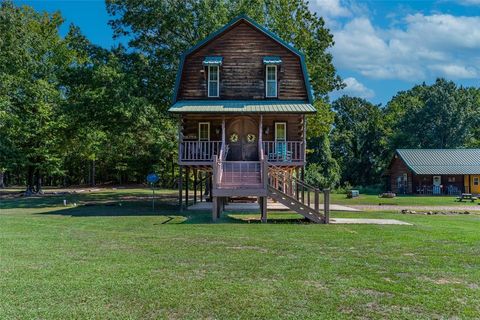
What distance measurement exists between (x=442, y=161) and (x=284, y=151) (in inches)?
1181

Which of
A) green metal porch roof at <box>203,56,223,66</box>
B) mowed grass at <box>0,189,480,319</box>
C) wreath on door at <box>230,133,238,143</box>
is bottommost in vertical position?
mowed grass at <box>0,189,480,319</box>

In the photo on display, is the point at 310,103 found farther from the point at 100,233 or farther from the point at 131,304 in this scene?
the point at 131,304

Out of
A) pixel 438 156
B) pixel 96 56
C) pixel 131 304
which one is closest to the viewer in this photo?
pixel 131 304

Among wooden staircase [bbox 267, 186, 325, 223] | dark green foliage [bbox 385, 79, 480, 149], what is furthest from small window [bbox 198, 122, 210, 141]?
dark green foliage [bbox 385, 79, 480, 149]

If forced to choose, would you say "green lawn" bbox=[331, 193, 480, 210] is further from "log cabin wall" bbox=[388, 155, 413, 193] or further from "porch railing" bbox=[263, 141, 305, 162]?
"log cabin wall" bbox=[388, 155, 413, 193]

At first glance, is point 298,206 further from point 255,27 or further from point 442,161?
point 442,161

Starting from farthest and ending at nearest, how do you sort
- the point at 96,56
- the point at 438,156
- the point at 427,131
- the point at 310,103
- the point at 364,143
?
the point at 364,143 < the point at 427,131 < the point at 438,156 < the point at 96,56 < the point at 310,103

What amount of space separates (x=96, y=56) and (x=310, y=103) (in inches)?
586

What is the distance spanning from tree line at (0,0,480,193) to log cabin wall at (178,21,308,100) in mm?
4795

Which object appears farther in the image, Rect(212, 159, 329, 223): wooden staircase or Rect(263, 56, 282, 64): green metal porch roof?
Rect(263, 56, 282, 64): green metal porch roof

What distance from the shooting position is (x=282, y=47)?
22453mm

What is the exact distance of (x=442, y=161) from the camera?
45.3 meters

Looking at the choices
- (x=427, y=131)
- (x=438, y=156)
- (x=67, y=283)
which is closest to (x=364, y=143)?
(x=427, y=131)

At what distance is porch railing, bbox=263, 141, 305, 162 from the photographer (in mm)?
21062
